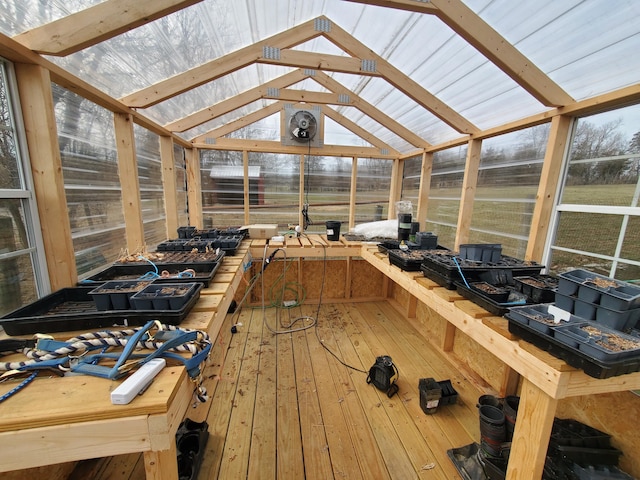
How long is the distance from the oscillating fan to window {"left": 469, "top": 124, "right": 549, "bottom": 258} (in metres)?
2.04

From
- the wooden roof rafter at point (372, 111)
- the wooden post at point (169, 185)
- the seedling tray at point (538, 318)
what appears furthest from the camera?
the wooden roof rafter at point (372, 111)

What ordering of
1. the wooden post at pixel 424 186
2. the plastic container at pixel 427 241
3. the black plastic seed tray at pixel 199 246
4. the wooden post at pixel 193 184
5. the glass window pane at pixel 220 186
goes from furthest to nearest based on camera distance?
the glass window pane at pixel 220 186 < the wooden post at pixel 193 184 < the wooden post at pixel 424 186 < the plastic container at pixel 427 241 < the black plastic seed tray at pixel 199 246

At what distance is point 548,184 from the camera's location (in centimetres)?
179

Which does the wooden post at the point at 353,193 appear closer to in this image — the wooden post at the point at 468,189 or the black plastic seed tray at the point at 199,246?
the wooden post at the point at 468,189

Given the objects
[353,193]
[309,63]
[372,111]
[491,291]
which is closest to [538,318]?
[491,291]

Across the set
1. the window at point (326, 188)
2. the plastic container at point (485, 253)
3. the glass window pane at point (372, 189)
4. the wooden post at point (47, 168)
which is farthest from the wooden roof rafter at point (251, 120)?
the plastic container at point (485, 253)

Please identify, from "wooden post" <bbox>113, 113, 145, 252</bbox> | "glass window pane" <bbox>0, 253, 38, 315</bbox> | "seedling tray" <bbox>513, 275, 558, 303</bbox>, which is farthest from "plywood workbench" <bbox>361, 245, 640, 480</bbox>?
"wooden post" <bbox>113, 113, 145, 252</bbox>

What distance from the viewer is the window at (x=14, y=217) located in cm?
114

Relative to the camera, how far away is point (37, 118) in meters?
1.21

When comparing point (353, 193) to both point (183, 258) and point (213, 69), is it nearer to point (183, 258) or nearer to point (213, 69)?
point (213, 69)

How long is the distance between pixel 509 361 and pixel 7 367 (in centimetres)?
173

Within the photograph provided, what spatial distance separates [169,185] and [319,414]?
2.61 meters

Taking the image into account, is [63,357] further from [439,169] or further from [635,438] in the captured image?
[439,169]

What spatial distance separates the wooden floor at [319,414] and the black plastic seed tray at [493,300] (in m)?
0.97
